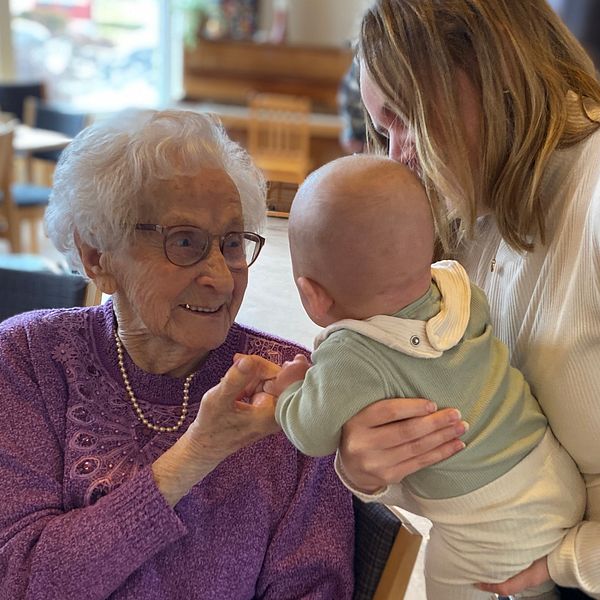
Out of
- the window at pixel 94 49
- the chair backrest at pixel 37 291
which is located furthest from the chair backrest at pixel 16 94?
the chair backrest at pixel 37 291

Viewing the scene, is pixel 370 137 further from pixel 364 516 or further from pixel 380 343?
pixel 364 516

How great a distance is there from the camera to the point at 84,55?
6855mm

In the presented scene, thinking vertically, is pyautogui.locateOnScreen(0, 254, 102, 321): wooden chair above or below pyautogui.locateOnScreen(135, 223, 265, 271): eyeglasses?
below

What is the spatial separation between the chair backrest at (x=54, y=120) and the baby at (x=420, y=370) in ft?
15.9

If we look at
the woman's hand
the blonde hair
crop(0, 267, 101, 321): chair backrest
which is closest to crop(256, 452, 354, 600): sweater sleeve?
the woman's hand

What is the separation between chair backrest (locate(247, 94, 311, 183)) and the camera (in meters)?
5.96

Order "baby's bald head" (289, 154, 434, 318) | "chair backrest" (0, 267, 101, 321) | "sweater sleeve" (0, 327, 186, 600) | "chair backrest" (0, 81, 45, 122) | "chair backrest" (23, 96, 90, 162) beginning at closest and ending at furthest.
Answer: "baby's bald head" (289, 154, 434, 318) → "sweater sleeve" (0, 327, 186, 600) → "chair backrest" (0, 267, 101, 321) → "chair backrest" (23, 96, 90, 162) → "chair backrest" (0, 81, 45, 122)

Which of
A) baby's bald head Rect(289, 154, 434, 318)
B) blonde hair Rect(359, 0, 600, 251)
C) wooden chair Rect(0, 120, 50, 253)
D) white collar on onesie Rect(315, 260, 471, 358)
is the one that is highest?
blonde hair Rect(359, 0, 600, 251)

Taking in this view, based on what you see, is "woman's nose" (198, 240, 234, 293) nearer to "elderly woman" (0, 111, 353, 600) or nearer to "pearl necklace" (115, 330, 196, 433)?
"elderly woman" (0, 111, 353, 600)

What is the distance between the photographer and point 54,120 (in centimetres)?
564

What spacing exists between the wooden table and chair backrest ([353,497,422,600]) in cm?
393

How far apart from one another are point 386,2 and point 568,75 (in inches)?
10.8

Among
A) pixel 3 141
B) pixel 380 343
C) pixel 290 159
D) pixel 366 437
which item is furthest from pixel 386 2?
pixel 290 159

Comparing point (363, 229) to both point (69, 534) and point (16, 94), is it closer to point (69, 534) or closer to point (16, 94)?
point (69, 534)
